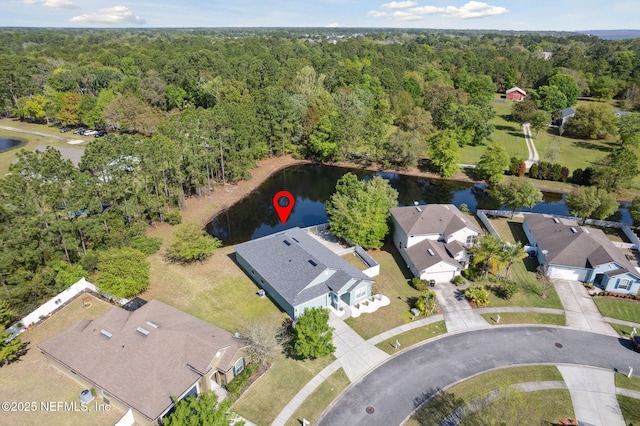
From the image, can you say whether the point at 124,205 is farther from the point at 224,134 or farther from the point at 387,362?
the point at 387,362

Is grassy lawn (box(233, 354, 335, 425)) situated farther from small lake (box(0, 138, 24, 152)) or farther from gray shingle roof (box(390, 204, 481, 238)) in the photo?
small lake (box(0, 138, 24, 152))

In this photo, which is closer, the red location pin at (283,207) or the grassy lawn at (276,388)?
the grassy lawn at (276,388)

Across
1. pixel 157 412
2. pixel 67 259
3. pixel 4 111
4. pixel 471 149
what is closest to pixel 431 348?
pixel 157 412

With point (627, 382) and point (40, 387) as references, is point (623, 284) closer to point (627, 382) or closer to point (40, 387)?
point (627, 382)

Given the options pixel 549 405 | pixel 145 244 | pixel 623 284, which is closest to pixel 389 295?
pixel 549 405

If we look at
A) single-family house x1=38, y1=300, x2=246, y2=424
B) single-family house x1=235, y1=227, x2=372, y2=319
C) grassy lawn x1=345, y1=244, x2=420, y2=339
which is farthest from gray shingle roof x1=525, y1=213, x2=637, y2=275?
single-family house x1=38, y1=300, x2=246, y2=424

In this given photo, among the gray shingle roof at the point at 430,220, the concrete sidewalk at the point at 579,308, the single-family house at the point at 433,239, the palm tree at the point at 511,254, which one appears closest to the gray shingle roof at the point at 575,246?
the concrete sidewalk at the point at 579,308

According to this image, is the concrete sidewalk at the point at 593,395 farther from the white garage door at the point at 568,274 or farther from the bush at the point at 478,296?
the white garage door at the point at 568,274
